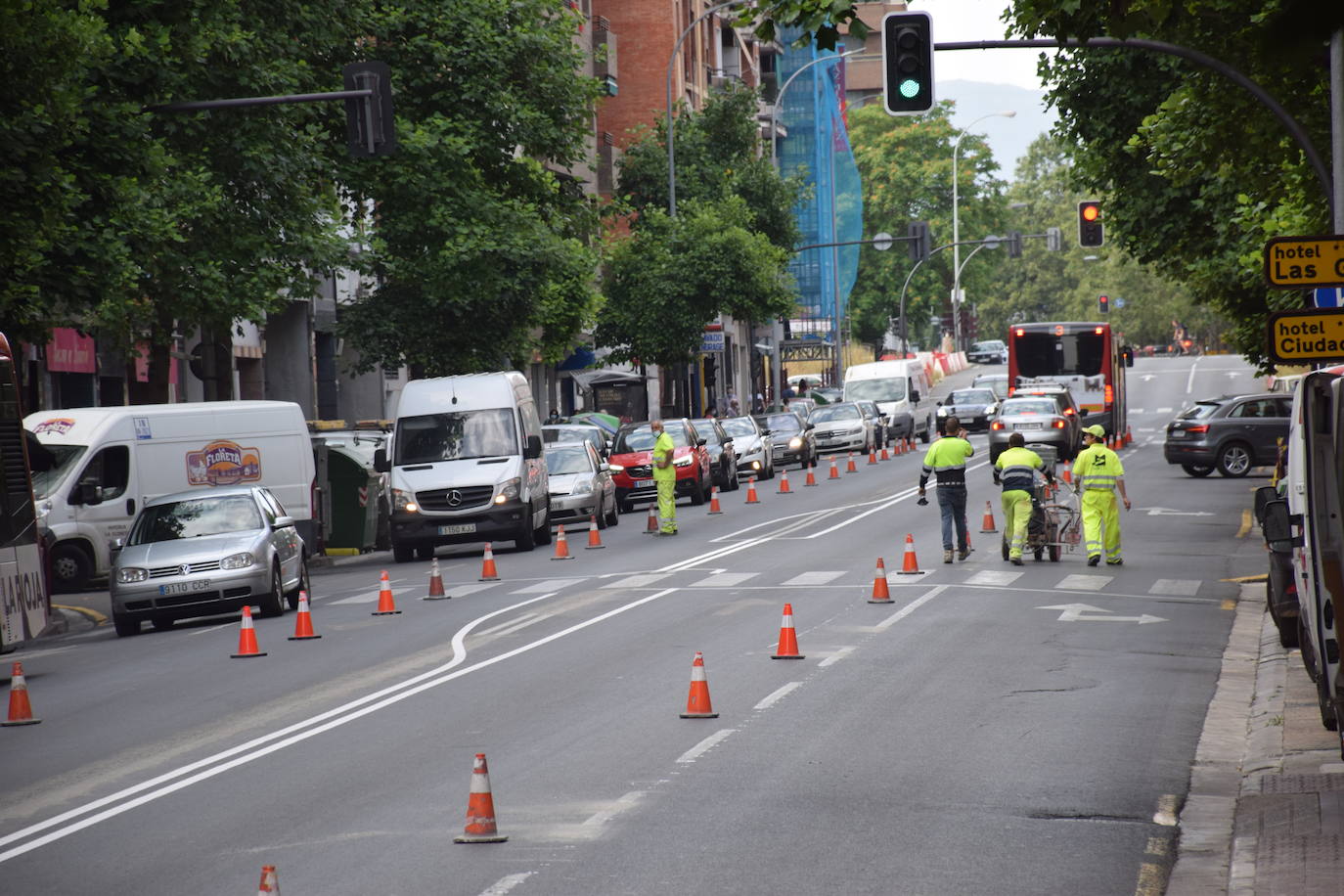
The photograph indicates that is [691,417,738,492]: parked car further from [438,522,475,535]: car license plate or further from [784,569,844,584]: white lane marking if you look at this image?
[784,569,844,584]: white lane marking

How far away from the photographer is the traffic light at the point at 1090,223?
32.0m

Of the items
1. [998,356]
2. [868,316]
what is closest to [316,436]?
[868,316]

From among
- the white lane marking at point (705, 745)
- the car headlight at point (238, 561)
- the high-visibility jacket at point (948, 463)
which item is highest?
the high-visibility jacket at point (948, 463)

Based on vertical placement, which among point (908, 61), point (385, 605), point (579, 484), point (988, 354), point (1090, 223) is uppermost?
point (908, 61)

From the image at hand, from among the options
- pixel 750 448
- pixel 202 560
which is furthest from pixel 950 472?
pixel 750 448

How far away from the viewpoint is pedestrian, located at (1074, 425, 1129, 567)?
2133cm

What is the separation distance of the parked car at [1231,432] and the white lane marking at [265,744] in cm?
2493

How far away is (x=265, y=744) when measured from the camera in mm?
11477

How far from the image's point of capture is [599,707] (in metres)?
12.4

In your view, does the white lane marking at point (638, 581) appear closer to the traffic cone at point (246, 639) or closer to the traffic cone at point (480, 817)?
the traffic cone at point (246, 639)

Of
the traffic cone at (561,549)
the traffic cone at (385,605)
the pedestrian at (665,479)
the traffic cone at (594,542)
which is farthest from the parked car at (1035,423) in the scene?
the traffic cone at (385,605)

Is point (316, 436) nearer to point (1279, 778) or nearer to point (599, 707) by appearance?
point (599, 707)

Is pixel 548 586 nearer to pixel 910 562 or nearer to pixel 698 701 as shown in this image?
pixel 910 562

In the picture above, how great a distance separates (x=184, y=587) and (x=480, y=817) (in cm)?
1201
